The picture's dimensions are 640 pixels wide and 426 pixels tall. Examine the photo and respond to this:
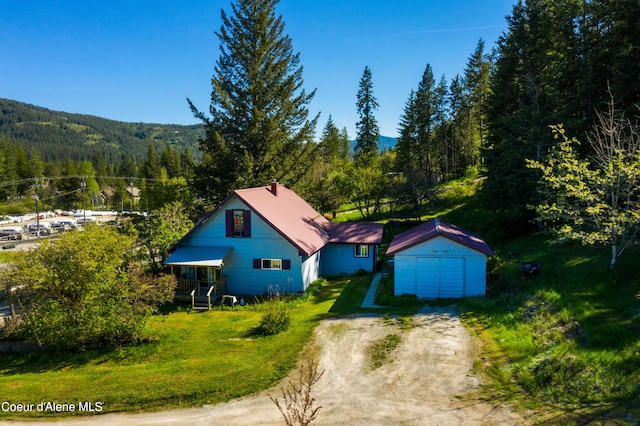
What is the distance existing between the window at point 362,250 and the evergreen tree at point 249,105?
12002 mm

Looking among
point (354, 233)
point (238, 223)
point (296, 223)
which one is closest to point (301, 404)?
point (238, 223)

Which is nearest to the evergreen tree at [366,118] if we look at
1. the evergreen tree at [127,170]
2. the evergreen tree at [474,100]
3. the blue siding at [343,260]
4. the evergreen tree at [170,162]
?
the evergreen tree at [474,100]

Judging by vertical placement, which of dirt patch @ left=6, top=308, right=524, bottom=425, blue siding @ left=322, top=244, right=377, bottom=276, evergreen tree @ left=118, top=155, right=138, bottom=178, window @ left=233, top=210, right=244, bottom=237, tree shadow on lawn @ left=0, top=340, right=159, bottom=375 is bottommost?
tree shadow on lawn @ left=0, top=340, right=159, bottom=375

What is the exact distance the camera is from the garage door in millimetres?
20234

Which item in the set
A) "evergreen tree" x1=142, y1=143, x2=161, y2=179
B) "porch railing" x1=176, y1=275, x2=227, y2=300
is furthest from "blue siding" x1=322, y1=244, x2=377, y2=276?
"evergreen tree" x1=142, y1=143, x2=161, y2=179

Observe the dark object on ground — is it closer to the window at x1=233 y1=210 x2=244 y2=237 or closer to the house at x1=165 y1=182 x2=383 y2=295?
the house at x1=165 y1=182 x2=383 y2=295

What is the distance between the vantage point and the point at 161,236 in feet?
82.3

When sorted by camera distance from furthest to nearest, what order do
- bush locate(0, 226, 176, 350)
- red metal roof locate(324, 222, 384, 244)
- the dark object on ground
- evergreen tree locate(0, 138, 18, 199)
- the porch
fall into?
evergreen tree locate(0, 138, 18, 199), red metal roof locate(324, 222, 384, 244), the porch, the dark object on ground, bush locate(0, 226, 176, 350)

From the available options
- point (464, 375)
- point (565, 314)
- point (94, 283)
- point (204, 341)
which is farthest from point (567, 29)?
point (94, 283)

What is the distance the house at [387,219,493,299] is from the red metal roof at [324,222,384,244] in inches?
255

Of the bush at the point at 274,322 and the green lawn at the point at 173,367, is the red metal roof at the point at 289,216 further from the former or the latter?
the bush at the point at 274,322

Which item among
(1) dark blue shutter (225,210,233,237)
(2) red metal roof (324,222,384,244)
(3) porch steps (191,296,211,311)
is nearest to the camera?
(3) porch steps (191,296,211,311)

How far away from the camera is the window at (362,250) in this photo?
27436 millimetres

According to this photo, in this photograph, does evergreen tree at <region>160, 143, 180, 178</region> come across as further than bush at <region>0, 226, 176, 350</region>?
Yes
